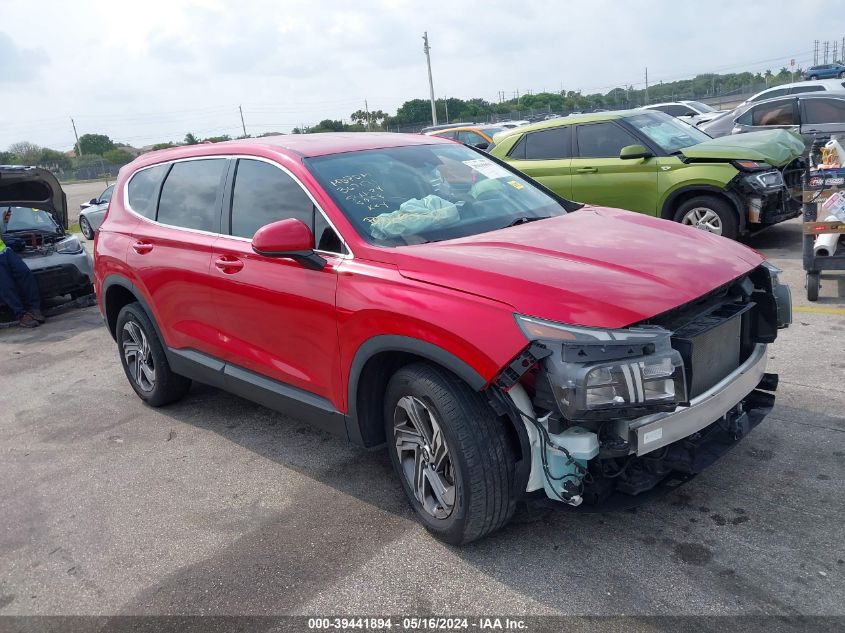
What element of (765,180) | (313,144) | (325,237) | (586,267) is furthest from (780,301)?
(765,180)

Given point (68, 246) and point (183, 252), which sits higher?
point (183, 252)

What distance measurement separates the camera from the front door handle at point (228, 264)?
13.5ft

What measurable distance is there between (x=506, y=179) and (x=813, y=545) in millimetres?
2545

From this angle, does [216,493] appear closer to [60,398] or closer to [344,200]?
[344,200]

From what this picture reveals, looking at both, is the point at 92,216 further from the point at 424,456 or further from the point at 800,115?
the point at 424,456

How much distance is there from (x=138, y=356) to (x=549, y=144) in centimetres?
608

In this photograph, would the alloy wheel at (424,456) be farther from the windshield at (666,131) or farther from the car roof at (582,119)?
the car roof at (582,119)

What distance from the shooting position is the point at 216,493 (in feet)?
13.4

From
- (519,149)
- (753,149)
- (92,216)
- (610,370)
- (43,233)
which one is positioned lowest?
(92,216)

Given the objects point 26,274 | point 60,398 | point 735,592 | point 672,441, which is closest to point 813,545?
point 735,592

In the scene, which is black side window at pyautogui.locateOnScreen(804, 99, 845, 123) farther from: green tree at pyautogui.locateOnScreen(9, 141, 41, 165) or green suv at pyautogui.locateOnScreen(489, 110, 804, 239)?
green tree at pyautogui.locateOnScreen(9, 141, 41, 165)

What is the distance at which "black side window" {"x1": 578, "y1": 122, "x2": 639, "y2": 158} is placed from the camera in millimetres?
8852

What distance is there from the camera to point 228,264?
4.19 m

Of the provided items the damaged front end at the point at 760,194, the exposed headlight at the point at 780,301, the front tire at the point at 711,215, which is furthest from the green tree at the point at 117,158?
the exposed headlight at the point at 780,301
